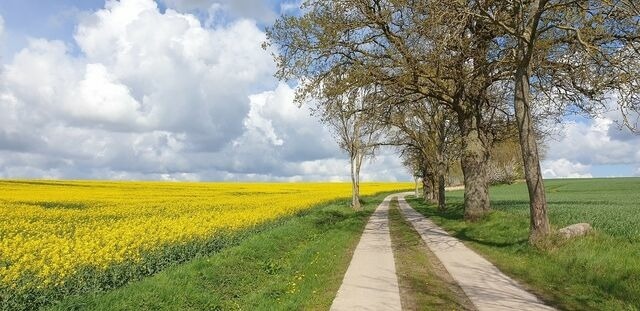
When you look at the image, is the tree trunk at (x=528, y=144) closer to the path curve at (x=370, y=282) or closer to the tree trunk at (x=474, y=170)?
the path curve at (x=370, y=282)

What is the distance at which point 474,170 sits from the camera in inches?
972

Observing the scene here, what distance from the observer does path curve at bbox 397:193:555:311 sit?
9.28 meters

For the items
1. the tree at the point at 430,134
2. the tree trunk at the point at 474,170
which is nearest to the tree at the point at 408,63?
the tree trunk at the point at 474,170

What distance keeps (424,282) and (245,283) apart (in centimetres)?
407

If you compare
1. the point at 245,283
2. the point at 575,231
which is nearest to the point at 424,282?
the point at 245,283

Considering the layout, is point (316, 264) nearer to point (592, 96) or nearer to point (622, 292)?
point (622, 292)

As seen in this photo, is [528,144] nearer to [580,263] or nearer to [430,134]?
[580,263]

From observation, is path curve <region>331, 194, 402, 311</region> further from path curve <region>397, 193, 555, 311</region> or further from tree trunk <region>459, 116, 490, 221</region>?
tree trunk <region>459, 116, 490, 221</region>

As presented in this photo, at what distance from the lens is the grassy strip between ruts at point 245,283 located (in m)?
9.01

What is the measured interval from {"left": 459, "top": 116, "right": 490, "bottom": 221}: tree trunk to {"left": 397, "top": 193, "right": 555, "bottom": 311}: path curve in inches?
245

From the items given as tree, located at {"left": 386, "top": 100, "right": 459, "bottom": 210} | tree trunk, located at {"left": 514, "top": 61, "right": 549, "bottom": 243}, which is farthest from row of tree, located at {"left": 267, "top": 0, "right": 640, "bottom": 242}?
tree, located at {"left": 386, "top": 100, "right": 459, "bottom": 210}

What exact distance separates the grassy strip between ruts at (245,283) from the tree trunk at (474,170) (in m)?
9.15

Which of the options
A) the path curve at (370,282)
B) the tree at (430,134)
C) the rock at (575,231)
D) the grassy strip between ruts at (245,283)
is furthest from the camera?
the tree at (430,134)


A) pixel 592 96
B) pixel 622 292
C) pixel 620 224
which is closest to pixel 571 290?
pixel 622 292
